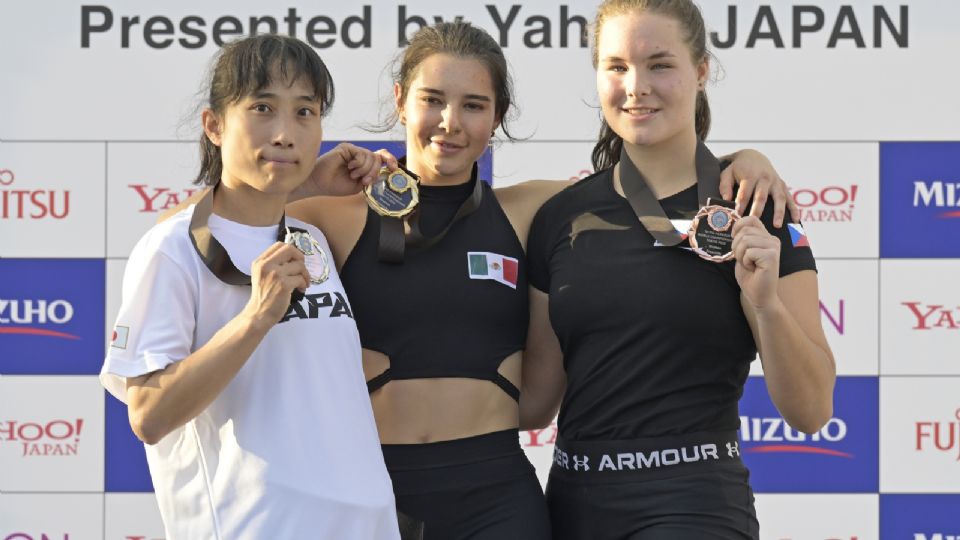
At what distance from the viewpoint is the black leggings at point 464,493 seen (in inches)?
86.1

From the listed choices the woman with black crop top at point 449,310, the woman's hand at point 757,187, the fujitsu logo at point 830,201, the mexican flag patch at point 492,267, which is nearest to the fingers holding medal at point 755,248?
the woman's hand at point 757,187

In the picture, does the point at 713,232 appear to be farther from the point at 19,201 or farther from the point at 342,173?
the point at 19,201

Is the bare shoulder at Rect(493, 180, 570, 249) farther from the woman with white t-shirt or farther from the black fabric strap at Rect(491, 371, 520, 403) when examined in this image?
the woman with white t-shirt

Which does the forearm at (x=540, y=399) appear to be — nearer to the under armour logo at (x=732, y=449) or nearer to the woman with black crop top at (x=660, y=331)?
the woman with black crop top at (x=660, y=331)

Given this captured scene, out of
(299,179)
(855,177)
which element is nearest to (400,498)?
(299,179)

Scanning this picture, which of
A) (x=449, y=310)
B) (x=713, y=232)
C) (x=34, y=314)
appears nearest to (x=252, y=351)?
(x=449, y=310)

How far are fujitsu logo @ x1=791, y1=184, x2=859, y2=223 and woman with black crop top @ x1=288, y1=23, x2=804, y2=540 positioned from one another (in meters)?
1.20

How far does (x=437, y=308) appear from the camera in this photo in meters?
2.26

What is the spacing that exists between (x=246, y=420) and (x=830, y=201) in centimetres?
208

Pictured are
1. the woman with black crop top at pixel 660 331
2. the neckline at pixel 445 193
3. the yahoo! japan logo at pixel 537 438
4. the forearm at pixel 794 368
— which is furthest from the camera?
the yahoo! japan logo at pixel 537 438

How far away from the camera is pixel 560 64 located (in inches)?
133

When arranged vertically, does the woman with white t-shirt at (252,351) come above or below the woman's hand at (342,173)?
below

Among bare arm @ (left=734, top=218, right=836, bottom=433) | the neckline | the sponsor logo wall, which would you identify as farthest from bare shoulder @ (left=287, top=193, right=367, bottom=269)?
the sponsor logo wall

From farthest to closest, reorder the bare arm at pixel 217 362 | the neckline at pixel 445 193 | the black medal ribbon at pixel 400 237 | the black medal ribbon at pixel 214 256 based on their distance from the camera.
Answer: the neckline at pixel 445 193, the black medal ribbon at pixel 400 237, the black medal ribbon at pixel 214 256, the bare arm at pixel 217 362
